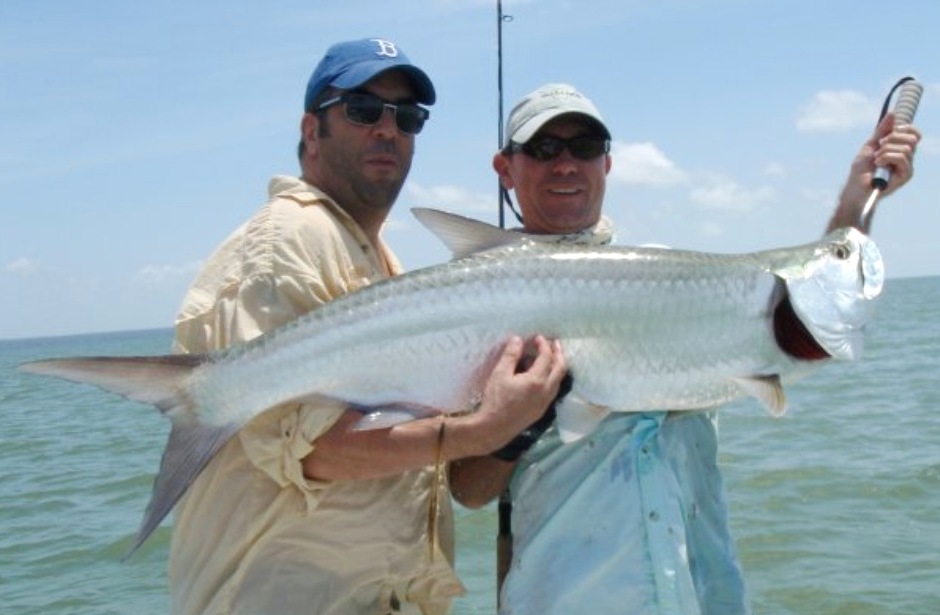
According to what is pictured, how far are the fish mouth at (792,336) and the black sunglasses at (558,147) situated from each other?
1058mm

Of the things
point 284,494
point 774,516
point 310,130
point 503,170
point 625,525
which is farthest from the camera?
point 774,516

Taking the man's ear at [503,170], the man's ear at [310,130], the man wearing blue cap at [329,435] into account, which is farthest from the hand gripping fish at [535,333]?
the man's ear at [503,170]

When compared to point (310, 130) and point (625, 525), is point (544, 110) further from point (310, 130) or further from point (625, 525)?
point (625, 525)

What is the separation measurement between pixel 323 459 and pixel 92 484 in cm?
1395

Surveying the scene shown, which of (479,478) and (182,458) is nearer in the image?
(182,458)

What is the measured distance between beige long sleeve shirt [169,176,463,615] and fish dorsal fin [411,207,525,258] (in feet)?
1.02

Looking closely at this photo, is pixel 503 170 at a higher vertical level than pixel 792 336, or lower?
higher

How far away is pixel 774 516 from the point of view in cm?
1058

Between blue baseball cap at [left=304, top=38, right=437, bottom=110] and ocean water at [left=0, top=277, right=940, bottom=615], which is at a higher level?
blue baseball cap at [left=304, top=38, right=437, bottom=110]

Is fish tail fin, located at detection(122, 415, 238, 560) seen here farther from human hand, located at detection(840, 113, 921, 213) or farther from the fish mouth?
human hand, located at detection(840, 113, 921, 213)

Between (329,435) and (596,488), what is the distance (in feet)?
3.30

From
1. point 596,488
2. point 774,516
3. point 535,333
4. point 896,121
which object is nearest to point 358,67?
point 535,333

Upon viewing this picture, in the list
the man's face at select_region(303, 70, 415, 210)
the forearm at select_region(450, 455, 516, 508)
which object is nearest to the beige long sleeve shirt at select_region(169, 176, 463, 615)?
the man's face at select_region(303, 70, 415, 210)

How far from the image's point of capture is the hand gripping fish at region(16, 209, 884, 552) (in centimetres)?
329
